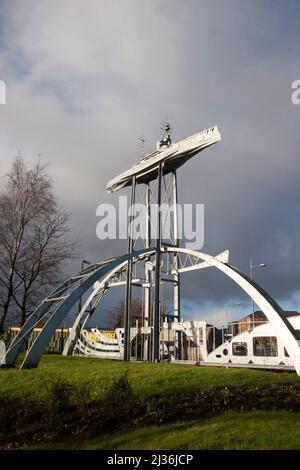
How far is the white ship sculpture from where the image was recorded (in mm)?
25144

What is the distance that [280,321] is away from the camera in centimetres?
1861

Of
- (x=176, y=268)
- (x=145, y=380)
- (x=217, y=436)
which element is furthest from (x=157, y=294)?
(x=217, y=436)

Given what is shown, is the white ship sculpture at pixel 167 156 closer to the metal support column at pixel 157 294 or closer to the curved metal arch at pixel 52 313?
the metal support column at pixel 157 294

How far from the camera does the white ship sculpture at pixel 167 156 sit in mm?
25144

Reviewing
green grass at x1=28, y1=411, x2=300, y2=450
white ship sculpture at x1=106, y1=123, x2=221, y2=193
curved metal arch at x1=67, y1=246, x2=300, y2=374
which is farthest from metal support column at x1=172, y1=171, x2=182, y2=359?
green grass at x1=28, y1=411, x2=300, y2=450

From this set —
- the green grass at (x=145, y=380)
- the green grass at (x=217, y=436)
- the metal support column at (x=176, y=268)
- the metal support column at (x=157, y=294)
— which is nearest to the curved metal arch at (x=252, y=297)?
the green grass at (x=145, y=380)

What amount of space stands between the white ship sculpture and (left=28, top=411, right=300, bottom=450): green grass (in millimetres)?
19240

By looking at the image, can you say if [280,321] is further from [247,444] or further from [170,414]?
[247,444]

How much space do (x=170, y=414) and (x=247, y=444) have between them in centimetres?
228

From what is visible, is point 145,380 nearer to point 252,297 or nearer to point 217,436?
point 217,436

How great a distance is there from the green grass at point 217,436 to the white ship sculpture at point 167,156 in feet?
63.1
